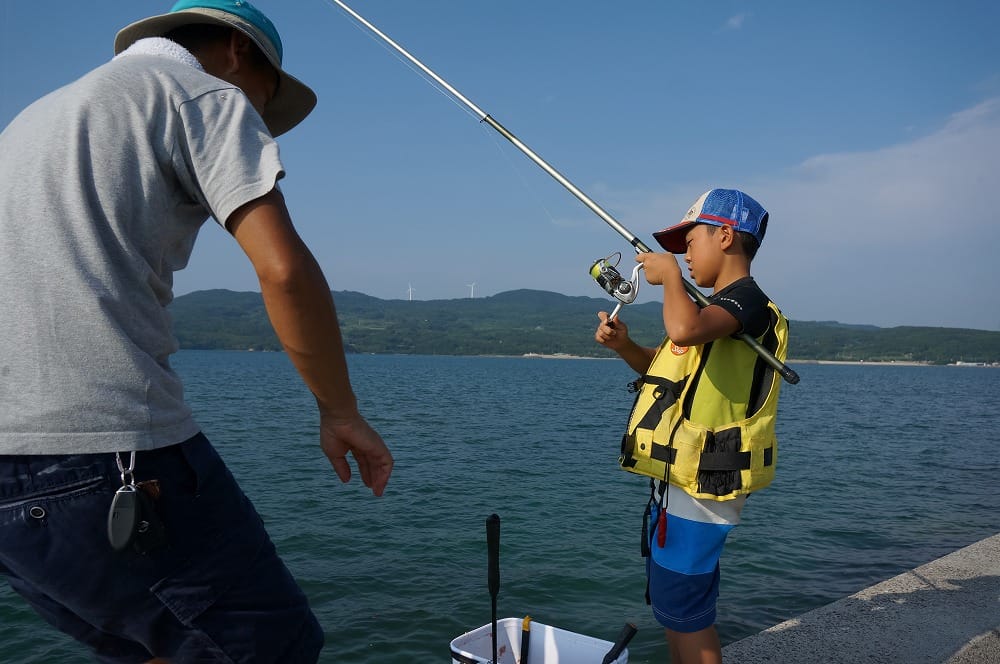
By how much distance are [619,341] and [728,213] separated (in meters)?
0.82

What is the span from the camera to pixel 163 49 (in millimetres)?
1823

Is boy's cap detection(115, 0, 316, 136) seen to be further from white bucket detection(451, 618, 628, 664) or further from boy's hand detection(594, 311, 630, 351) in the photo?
white bucket detection(451, 618, 628, 664)

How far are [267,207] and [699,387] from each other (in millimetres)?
2232

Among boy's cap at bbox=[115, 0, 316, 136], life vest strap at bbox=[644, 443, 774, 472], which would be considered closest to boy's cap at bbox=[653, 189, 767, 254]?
life vest strap at bbox=[644, 443, 774, 472]

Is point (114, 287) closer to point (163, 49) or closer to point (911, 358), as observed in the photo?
point (163, 49)

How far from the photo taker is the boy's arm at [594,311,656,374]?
12.1 ft

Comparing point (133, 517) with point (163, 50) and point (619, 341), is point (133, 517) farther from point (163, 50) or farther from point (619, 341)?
point (619, 341)

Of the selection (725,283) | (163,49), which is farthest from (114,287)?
(725,283)

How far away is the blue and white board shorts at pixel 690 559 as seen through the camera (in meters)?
3.15

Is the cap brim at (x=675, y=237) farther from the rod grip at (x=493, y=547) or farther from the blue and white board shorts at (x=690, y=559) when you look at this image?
the rod grip at (x=493, y=547)

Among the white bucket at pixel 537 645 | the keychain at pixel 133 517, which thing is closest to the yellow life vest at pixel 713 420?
the white bucket at pixel 537 645

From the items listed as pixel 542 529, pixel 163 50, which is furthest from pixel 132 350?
pixel 542 529

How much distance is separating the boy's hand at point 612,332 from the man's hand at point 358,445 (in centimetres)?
190

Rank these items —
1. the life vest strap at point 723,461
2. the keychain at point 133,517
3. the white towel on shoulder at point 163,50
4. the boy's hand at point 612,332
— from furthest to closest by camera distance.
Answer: the boy's hand at point 612,332 < the life vest strap at point 723,461 < the white towel on shoulder at point 163,50 < the keychain at point 133,517
